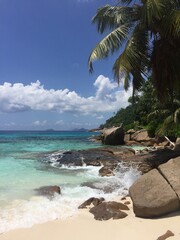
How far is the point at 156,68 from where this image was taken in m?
11.2

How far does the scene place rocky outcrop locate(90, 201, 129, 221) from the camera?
6.06 meters

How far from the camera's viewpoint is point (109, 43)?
37.1 feet

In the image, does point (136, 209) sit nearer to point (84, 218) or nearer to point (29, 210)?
point (84, 218)

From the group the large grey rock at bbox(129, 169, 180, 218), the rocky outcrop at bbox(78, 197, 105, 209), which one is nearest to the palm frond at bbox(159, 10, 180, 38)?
the large grey rock at bbox(129, 169, 180, 218)

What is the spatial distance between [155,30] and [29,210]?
7.80 meters

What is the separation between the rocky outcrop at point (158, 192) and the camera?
5.83 m

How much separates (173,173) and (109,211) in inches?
61.9

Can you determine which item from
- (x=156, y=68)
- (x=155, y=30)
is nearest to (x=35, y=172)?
(x=156, y=68)

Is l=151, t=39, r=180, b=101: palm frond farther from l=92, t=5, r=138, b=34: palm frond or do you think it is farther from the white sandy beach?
the white sandy beach

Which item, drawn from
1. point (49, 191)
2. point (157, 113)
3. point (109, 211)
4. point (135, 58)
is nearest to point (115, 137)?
point (157, 113)

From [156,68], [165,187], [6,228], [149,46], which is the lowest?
[6,228]

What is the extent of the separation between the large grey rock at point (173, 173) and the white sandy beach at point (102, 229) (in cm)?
56

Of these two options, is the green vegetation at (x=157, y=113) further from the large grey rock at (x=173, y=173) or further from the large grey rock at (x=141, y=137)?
the large grey rock at (x=173, y=173)

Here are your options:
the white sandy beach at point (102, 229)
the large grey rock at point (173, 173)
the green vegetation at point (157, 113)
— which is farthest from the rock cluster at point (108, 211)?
the green vegetation at point (157, 113)
